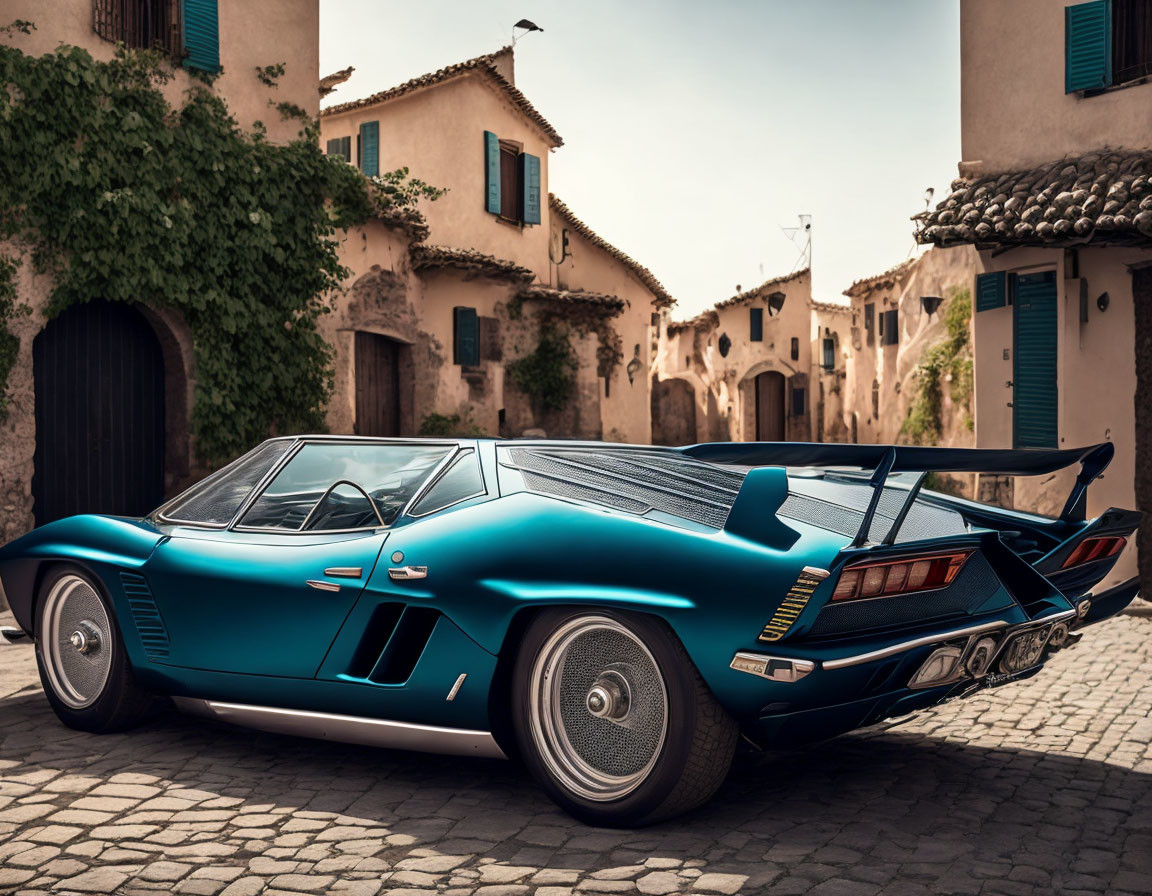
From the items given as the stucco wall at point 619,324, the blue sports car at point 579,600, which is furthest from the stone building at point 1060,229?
the stucco wall at point 619,324

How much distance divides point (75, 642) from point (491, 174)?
15.7m

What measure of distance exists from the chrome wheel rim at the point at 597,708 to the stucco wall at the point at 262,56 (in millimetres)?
9245

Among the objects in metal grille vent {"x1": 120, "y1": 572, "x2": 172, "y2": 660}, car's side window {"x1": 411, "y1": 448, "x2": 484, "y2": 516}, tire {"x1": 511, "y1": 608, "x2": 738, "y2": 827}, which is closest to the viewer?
tire {"x1": 511, "y1": 608, "x2": 738, "y2": 827}

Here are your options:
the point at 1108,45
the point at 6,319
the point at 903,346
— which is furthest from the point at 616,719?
the point at 903,346

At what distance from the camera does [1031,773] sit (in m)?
4.08

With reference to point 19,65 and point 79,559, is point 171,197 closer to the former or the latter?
point 19,65

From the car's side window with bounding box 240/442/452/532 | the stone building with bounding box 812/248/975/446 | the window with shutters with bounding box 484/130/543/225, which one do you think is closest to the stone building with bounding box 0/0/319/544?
the car's side window with bounding box 240/442/452/532

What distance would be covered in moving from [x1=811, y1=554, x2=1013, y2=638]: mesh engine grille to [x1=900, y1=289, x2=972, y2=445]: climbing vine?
14.3 metres

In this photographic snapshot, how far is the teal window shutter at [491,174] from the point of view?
1934 cm

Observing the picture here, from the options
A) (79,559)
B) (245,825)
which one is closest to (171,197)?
(79,559)

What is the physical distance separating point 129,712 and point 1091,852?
11.2 feet

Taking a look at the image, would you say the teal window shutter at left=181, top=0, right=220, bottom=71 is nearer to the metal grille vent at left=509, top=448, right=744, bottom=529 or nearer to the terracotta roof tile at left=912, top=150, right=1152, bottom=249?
the terracotta roof tile at left=912, top=150, right=1152, bottom=249

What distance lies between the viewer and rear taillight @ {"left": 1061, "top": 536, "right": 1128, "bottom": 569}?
4.05m

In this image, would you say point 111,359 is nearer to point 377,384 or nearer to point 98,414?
point 98,414
